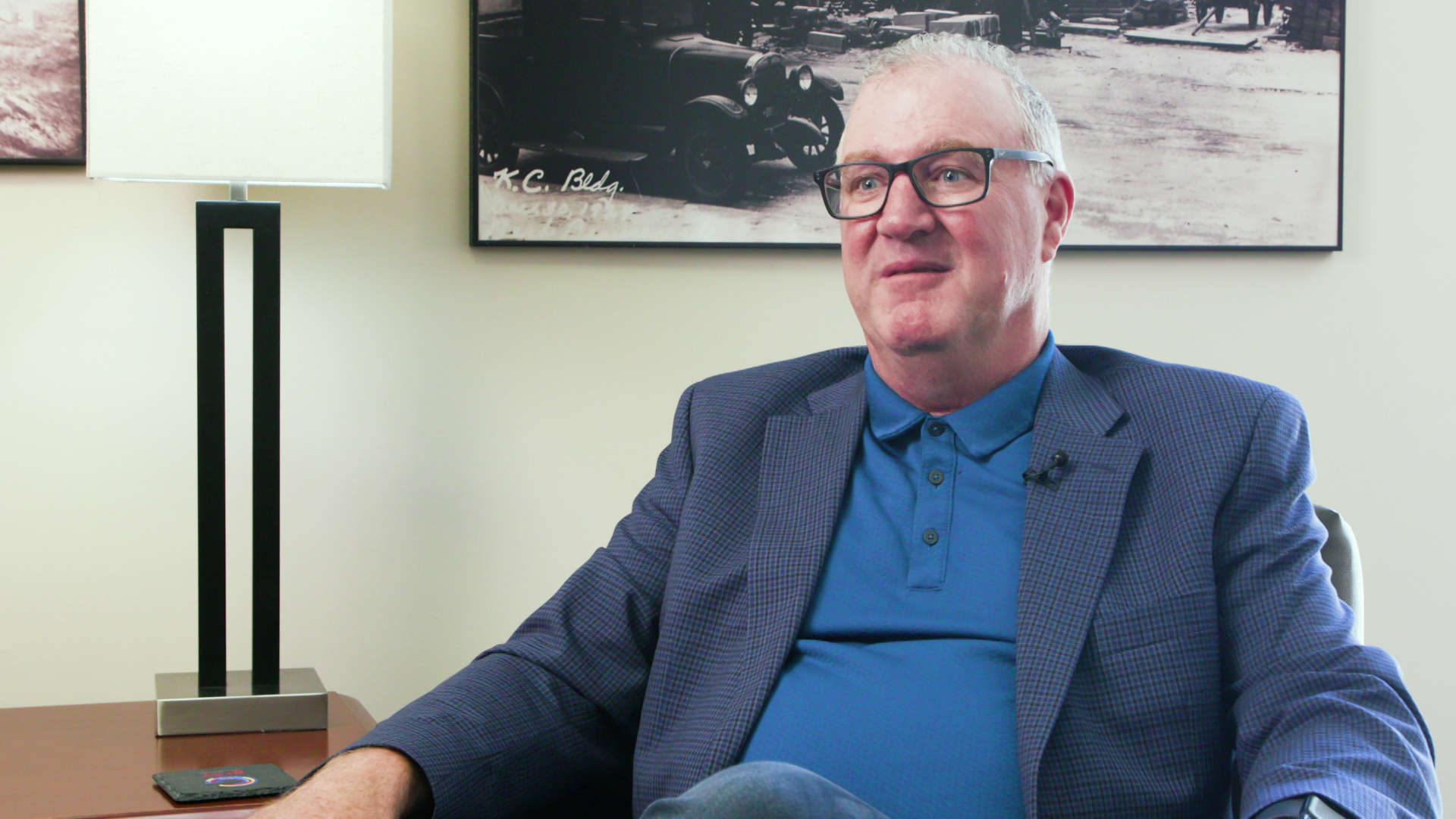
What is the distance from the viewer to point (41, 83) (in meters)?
1.82

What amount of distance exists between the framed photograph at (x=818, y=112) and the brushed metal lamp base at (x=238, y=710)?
784 mm

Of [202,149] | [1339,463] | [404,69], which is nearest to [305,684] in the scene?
[202,149]

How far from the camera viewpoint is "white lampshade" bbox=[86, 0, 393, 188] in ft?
4.95

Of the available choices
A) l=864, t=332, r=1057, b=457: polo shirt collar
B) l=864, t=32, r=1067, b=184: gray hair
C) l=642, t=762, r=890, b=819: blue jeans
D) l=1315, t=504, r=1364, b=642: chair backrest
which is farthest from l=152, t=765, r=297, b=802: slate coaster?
l=1315, t=504, r=1364, b=642: chair backrest

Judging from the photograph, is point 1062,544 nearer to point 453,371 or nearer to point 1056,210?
point 1056,210

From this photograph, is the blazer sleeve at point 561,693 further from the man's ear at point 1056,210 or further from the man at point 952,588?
the man's ear at point 1056,210

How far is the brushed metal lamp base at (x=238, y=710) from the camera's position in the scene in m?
1.60

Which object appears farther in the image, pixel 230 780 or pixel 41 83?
pixel 41 83

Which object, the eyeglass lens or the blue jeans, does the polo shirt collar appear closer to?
the eyeglass lens

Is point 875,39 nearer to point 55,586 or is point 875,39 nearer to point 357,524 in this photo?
point 357,524

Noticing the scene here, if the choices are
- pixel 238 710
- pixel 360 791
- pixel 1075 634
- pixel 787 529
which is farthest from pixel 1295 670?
pixel 238 710

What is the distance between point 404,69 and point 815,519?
1106mm

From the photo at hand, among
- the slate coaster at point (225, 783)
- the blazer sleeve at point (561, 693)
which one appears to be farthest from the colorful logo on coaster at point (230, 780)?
the blazer sleeve at point (561, 693)

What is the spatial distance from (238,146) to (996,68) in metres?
0.97
